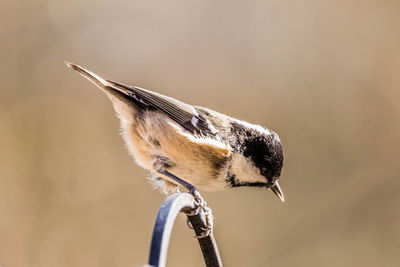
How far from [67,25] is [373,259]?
268cm

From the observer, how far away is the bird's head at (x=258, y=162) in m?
2.24

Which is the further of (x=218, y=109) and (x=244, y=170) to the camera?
(x=218, y=109)

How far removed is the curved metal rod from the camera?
123 centimetres

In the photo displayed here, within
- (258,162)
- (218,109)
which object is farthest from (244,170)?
(218,109)

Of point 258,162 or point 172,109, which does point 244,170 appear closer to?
point 258,162

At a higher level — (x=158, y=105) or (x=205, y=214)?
(x=158, y=105)

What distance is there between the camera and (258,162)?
2264mm

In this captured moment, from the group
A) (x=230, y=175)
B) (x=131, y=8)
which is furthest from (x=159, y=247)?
(x=131, y=8)

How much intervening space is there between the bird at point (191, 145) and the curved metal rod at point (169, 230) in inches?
11.3

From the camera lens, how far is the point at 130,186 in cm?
354

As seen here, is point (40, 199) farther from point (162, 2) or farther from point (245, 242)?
point (162, 2)

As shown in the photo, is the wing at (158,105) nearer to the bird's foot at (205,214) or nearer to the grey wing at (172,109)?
the grey wing at (172,109)

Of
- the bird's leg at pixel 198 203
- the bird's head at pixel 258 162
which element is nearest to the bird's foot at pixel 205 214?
the bird's leg at pixel 198 203

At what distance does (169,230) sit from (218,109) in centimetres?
240
